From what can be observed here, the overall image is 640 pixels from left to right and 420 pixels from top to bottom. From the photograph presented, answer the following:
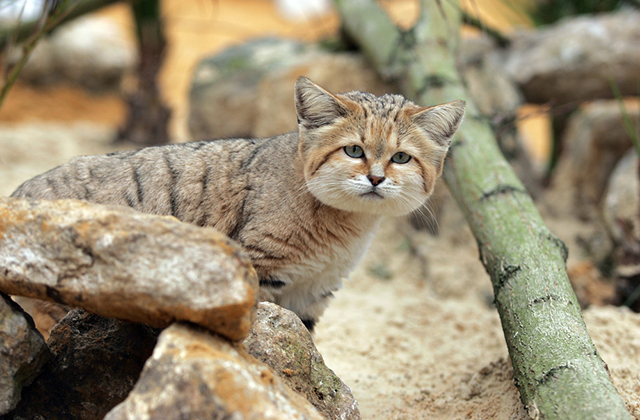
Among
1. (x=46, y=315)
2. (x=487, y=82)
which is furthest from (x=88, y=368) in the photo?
(x=487, y=82)

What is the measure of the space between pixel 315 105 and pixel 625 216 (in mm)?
3889

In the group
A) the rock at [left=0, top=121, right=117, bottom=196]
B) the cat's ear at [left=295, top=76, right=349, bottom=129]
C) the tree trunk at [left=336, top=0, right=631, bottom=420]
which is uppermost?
the cat's ear at [left=295, top=76, right=349, bottom=129]

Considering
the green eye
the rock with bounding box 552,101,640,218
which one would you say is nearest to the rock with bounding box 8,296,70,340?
the green eye

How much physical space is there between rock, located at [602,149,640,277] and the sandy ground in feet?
2.20

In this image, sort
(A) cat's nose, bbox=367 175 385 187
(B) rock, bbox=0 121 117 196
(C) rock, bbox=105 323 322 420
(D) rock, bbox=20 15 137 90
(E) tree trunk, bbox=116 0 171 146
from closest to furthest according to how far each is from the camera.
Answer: (C) rock, bbox=105 323 322 420
(A) cat's nose, bbox=367 175 385 187
(B) rock, bbox=0 121 117 196
(E) tree trunk, bbox=116 0 171 146
(D) rock, bbox=20 15 137 90

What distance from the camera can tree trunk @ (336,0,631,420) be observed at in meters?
2.58

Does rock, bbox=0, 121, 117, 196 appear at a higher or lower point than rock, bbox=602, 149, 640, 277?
lower

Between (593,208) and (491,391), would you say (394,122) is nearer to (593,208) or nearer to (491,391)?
(491,391)

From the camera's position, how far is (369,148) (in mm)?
3229

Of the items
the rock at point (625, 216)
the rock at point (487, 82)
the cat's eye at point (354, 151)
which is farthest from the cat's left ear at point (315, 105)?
the rock at point (487, 82)

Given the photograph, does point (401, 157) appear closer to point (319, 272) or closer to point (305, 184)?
point (305, 184)

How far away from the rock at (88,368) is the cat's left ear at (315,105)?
5.18 ft

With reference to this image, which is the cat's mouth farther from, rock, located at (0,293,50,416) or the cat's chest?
rock, located at (0,293,50,416)

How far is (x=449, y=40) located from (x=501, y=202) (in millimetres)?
2425
